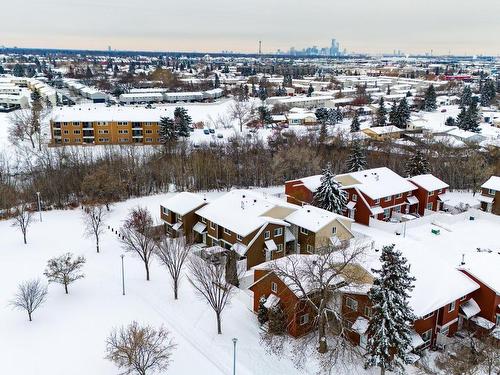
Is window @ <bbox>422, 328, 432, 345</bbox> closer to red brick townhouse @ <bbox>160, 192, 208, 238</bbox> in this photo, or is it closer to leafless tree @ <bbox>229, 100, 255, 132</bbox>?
red brick townhouse @ <bbox>160, 192, 208, 238</bbox>

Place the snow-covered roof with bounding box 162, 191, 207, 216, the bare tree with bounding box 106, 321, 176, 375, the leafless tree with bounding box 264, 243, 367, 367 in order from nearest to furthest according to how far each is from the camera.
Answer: the bare tree with bounding box 106, 321, 176, 375
the leafless tree with bounding box 264, 243, 367, 367
the snow-covered roof with bounding box 162, 191, 207, 216

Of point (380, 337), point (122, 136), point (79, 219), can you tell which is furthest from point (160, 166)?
point (380, 337)

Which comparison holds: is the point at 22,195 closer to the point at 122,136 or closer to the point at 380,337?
the point at 122,136

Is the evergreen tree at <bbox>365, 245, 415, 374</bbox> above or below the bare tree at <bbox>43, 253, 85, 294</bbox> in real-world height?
above

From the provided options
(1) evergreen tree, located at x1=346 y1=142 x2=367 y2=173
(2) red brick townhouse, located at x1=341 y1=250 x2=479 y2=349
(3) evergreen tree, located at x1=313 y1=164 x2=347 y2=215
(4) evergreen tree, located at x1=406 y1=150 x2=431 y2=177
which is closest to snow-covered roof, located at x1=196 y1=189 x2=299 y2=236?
(3) evergreen tree, located at x1=313 y1=164 x2=347 y2=215

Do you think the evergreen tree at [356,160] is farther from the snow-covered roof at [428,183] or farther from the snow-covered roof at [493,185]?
the snow-covered roof at [493,185]

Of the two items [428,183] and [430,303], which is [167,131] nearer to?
[428,183]

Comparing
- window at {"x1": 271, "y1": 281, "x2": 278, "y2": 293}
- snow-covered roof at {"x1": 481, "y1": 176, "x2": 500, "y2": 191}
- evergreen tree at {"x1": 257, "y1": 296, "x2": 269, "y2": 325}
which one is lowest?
evergreen tree at {"x1": 257, "y1": 296, "x2": 269, "y2": 325}

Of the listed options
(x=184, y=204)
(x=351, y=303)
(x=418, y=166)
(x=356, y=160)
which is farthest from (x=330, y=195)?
(x=351, y=303)
